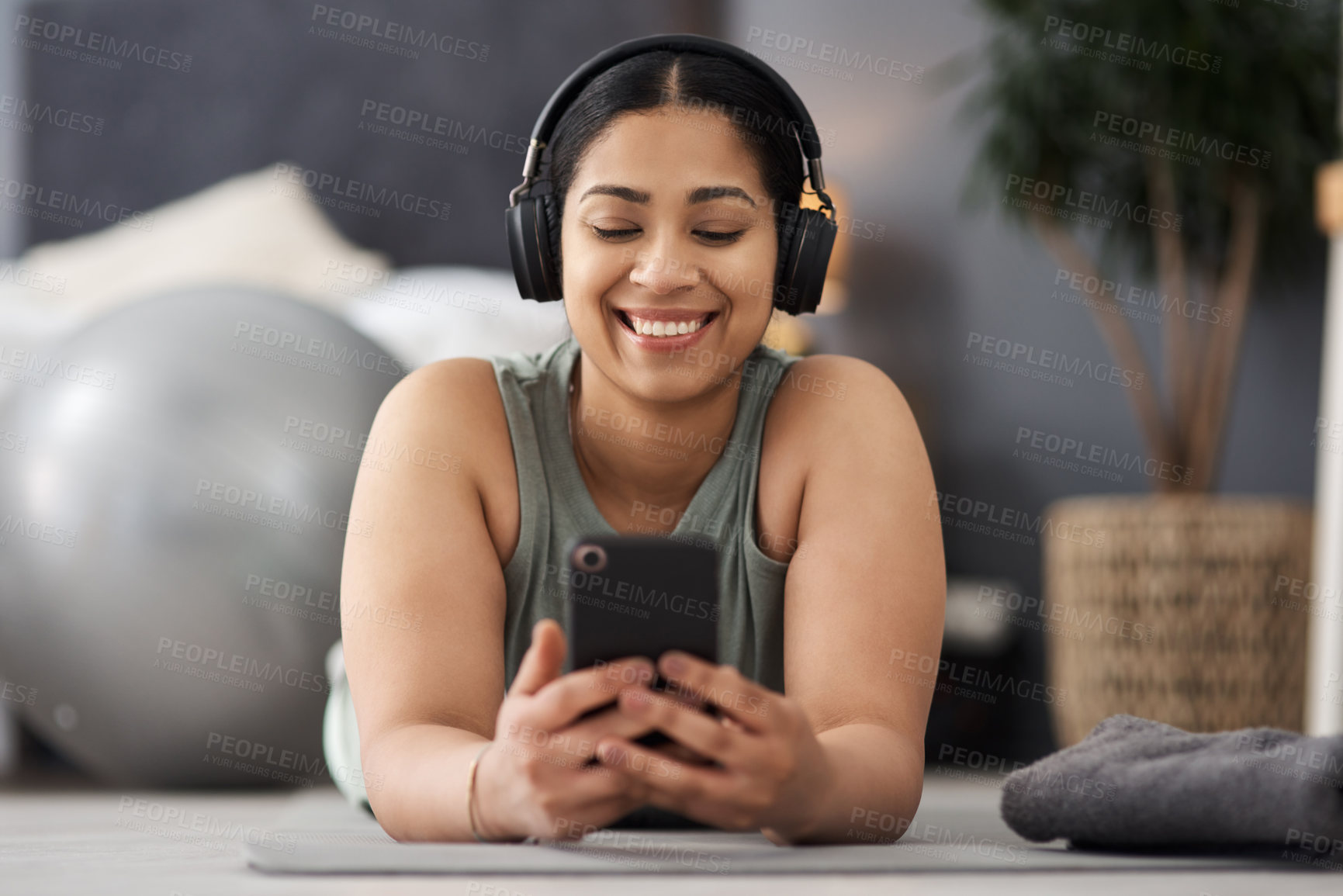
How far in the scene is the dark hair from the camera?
1.02 meters

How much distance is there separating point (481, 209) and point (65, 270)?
0.94 meters

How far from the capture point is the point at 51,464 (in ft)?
5.33

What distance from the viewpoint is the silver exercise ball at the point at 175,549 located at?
5.16 ft

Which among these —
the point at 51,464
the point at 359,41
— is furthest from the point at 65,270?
the point at 51,464

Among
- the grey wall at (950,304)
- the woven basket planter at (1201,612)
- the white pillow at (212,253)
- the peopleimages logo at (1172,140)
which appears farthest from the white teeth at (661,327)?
the grey wall at (950,304)

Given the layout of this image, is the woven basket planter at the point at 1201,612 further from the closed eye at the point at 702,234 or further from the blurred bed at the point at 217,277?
the closed eye at the point at 702,234

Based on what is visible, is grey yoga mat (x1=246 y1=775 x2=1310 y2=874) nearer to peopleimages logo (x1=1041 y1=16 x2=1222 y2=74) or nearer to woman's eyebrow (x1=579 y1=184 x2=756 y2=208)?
woman's eyebrow (x1=579 y1=184 x2=756 y2=208)

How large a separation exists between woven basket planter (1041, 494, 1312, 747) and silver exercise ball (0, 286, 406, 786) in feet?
4.85

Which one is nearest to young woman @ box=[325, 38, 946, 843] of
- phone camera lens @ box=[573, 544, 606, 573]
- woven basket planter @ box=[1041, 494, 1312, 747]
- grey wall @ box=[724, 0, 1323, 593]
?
phone camera lens @ box=[573, 544, 606, 573]

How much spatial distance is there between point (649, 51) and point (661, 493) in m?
0.40

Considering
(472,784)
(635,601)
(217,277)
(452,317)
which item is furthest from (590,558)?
(217,277)

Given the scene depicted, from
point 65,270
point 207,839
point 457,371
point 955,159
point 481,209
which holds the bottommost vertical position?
point 207,839

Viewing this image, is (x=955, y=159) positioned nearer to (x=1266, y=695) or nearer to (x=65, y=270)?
(x=1266, y=695)

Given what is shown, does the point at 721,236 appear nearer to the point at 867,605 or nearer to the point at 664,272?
the point at 664,272
